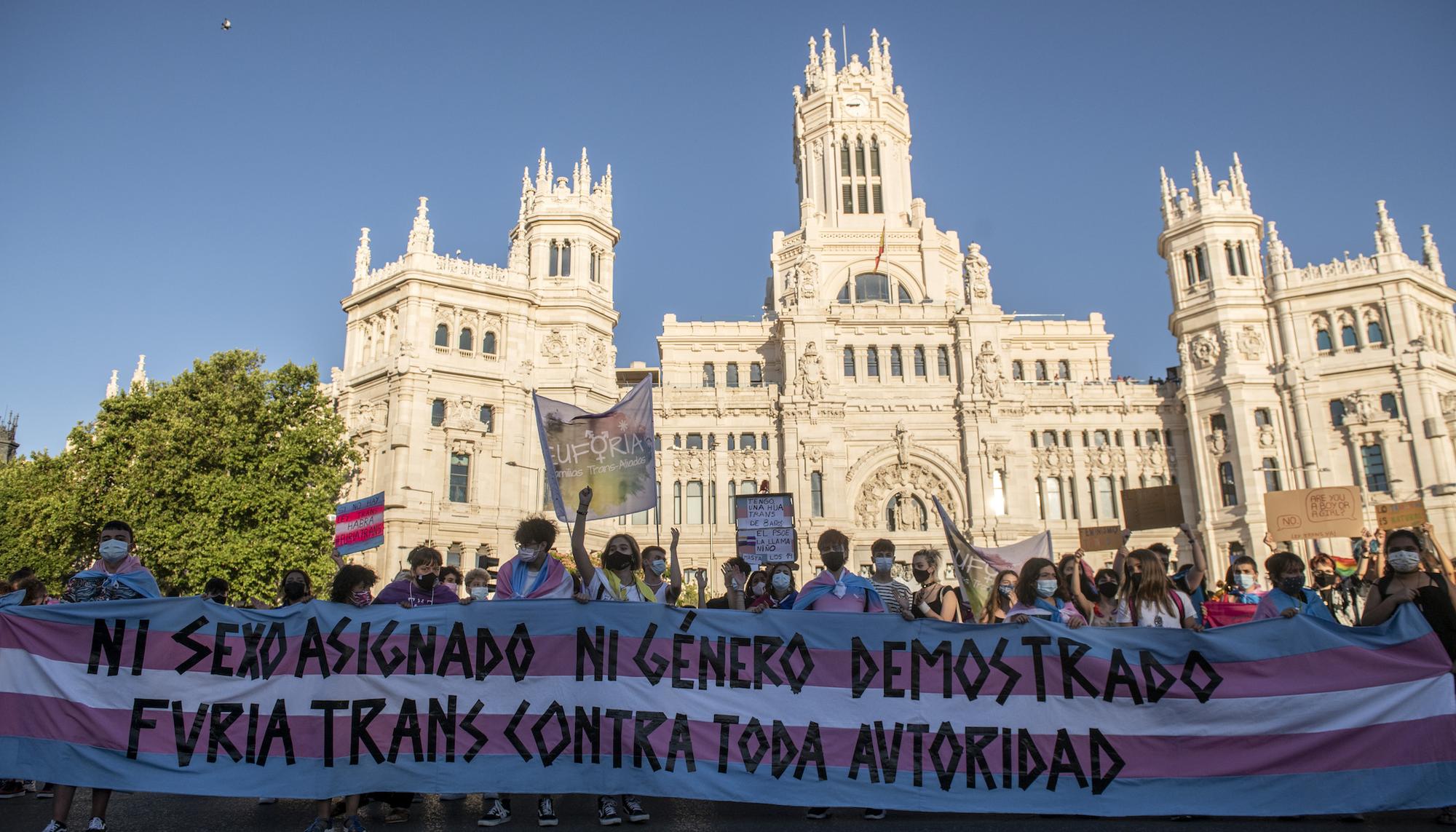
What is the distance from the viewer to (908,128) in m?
66.8

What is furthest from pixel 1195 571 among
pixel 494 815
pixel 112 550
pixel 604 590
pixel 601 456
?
pixel 112 550

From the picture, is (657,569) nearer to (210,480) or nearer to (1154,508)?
(1154,508)

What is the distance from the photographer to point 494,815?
7902 mm

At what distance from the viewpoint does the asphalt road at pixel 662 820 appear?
298 inches

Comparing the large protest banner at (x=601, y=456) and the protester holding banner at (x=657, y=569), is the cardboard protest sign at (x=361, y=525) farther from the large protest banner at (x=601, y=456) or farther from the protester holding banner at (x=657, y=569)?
the protester holding banner at (x=657, y=569)

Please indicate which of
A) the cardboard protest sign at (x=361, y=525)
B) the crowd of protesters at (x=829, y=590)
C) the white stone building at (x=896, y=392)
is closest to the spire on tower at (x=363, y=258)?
the white stone building at (x=896, y=392)

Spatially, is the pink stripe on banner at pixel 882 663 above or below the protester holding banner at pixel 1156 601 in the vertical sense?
below

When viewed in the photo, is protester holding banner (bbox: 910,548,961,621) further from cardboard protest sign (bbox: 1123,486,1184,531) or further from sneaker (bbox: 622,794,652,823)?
cardboard protest sign (bbox: 1123,486,1184,531)

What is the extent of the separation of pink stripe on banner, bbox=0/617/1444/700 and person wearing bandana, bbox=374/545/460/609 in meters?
1.10

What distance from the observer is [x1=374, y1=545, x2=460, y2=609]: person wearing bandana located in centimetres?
939

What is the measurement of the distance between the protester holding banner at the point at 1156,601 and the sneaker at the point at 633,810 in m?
4.89

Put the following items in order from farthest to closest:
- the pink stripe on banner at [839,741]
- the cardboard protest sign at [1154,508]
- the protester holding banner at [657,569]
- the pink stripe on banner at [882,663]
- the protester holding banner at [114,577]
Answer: the cardboard protest sign at [1154,508], the protester holding banner at [657,569], the protester holding banner at [114,577], the pink stripe on banner at [882,663], the pink stripe on banner at [839,741]

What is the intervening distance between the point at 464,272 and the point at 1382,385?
160 ft

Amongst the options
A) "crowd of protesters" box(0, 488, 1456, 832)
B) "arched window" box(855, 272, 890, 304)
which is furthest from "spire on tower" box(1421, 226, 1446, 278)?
"crowd of protesters" box(0, 488, 1456, 832)
